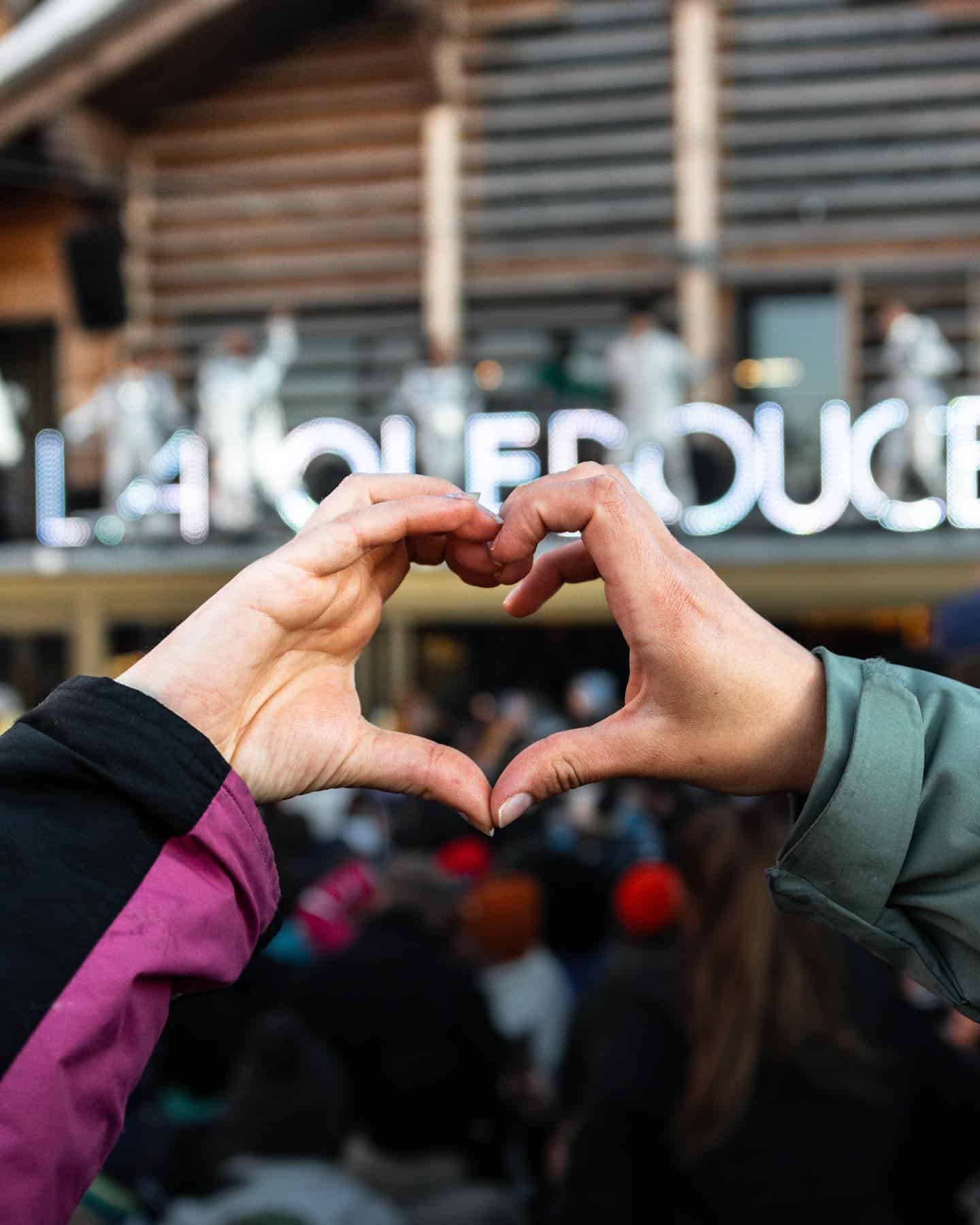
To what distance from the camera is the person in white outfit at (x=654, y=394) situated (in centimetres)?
1081

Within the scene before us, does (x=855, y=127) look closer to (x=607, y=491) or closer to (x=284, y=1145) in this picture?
(x=284, y=1145)

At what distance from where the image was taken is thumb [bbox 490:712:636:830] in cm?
129

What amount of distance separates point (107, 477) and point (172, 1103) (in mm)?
9345

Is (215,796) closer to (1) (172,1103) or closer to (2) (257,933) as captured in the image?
(2) (257,933)

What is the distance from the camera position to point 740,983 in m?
2.31

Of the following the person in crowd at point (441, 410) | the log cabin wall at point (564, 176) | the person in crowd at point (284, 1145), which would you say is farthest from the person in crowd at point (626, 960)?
the log cabin wall at point (564, 176)

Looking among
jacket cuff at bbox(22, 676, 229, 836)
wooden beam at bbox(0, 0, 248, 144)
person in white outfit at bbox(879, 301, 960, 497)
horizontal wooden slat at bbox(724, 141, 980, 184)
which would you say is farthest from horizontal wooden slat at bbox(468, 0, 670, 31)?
jacket cuff at bbox(22, 676, 229, 836)

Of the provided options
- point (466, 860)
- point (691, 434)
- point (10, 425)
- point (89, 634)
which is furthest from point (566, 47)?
point (466, 860)

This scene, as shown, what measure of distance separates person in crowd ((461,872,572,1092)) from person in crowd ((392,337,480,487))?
7195mm

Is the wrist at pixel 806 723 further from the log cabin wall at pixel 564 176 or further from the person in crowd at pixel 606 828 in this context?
the log cabin wall at pixel 564 176

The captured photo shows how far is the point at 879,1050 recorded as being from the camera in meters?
2.32

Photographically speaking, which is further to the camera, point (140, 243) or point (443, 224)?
point (140, 243)

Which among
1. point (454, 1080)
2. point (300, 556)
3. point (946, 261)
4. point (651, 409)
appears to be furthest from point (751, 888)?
point (946, 261)

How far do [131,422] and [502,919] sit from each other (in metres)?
8.93
